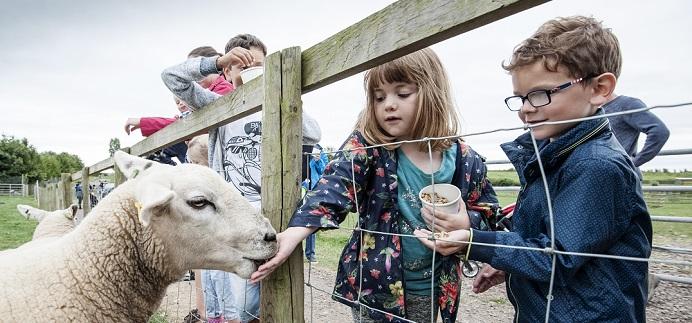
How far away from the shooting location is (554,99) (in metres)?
1.27

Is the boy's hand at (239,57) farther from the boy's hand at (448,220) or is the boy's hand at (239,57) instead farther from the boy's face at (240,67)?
the boy's hand at (448,220)

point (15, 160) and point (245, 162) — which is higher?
point (15, 160)

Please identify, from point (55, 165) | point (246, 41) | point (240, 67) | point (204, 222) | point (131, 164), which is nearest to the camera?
point (204, 222)

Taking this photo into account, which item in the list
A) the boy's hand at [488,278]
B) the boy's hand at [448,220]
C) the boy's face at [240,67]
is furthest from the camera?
the boy's face at [240,67]

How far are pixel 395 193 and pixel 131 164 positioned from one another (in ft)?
5.47

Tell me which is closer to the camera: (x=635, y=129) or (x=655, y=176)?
(x=635, y=129)

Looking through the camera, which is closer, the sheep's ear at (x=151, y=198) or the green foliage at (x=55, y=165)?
the sheep's ear at (x=151, y=198)

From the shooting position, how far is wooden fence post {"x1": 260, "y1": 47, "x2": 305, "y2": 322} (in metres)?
1.83

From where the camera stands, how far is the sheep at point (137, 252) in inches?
73.0

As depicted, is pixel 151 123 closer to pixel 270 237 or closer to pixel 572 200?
pixel 270 237

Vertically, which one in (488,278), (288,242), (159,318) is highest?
(288,242)

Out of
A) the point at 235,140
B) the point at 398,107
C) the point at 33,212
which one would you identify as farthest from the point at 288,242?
the point at 33,212

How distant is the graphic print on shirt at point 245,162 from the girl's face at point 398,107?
1.37 metres

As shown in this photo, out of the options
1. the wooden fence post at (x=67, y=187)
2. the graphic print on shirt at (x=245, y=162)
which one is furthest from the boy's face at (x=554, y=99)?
the wooden fence post at (x=67, y=187)
